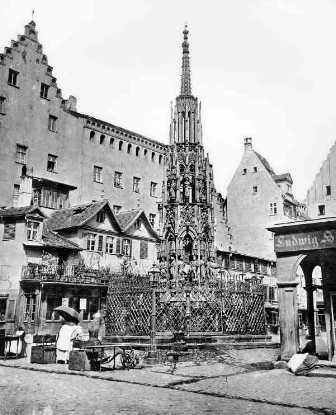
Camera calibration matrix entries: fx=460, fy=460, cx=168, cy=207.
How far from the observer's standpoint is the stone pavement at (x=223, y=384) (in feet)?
29.5

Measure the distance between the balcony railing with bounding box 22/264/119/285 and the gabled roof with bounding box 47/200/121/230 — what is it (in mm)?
4413

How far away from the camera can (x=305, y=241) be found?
48.3 feet

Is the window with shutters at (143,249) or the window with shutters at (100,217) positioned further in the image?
the window with shutters at (143,249)

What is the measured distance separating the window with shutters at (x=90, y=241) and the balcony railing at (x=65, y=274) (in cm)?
323

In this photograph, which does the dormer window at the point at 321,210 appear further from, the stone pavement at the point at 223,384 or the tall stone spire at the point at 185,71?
the stone pavement at the point at 223,384

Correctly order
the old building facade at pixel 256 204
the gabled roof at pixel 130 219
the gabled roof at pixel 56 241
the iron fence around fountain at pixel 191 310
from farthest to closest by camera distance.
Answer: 1. the old building facade at pixel 256 204
2. the gabled roof at pixel 130 219
3. the gabled roof at pixel 56 241
4. the iron fence around fountain at pixel 191 310

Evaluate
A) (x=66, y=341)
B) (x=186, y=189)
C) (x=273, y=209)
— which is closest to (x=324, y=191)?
(x=273, y=209)

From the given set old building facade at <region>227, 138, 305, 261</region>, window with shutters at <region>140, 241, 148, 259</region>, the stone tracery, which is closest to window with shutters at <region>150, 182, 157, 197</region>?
old building facade at <region>227, 138, 305, 261</region>

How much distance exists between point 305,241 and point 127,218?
28.6 m

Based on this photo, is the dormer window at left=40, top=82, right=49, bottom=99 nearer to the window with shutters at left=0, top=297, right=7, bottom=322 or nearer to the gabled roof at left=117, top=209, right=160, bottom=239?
the gabled roof at left=117, top=209, right=160, bottom=239

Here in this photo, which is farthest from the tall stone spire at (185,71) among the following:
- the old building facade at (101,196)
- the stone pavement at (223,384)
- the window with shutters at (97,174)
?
the stone pavement at (223,384)

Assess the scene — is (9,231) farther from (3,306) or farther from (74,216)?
(74,216)

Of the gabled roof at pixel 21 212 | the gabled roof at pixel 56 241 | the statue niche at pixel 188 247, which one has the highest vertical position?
the gabled roof at pixel 21 212

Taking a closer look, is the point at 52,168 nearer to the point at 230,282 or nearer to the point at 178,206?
the point at 178,206
